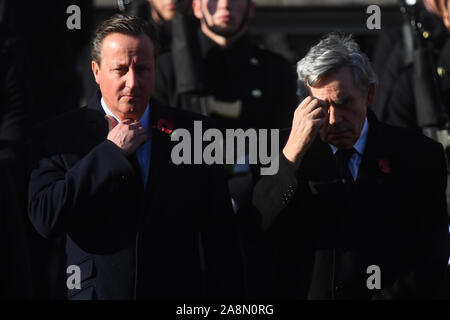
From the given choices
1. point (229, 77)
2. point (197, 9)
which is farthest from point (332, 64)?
point (197, 9)

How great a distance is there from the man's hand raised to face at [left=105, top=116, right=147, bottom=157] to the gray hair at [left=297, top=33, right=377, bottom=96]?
35.0 inches

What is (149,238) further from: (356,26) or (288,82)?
(356,26)

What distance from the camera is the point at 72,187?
167 inches

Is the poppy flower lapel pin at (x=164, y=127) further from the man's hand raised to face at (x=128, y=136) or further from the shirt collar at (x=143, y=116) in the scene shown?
the man's hand raised to face at (x=128, y=136)

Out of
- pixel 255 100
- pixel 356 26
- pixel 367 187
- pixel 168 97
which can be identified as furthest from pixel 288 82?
pixel 356 26

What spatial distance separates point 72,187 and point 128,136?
0.30 metres

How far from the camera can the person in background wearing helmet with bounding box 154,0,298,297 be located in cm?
597

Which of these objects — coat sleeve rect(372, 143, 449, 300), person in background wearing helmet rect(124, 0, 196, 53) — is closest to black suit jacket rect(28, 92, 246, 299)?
coat sleeve rect(372, 143, 449, 300)

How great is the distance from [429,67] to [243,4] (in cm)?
116

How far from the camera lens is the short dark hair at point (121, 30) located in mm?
4512

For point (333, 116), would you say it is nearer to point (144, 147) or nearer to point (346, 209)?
point (346, 209)

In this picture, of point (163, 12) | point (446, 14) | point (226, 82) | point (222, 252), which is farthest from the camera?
point (163, 12)

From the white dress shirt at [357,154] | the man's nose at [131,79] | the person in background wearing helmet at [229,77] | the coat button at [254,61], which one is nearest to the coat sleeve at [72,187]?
the man's nose at [131,79]

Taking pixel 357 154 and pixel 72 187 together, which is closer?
pixel 72 187
